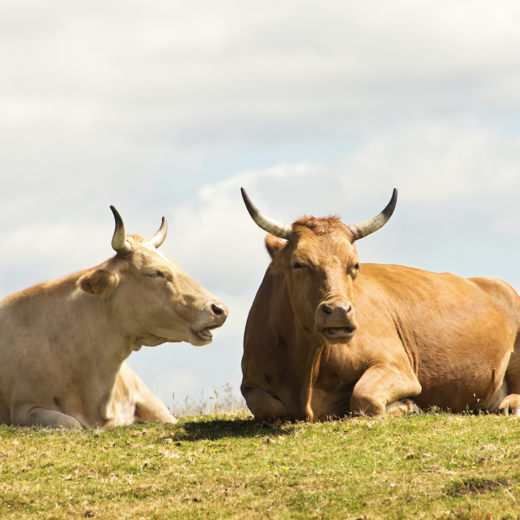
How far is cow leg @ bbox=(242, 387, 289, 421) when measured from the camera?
9688 millimetres

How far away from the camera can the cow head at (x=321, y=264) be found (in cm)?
849

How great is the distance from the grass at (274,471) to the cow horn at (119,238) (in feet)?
7.93

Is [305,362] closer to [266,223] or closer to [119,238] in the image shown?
[266,223]

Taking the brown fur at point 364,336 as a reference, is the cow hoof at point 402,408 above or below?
below

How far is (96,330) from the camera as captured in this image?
10.8 metres

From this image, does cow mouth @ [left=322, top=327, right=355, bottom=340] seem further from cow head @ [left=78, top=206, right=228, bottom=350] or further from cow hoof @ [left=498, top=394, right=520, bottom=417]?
cow hoof @ [left=498, top=394, right=520, bottom=417]

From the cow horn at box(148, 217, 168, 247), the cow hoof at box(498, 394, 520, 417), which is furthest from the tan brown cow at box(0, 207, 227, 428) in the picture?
the cow hoof at box(498, 394, 520, 417)

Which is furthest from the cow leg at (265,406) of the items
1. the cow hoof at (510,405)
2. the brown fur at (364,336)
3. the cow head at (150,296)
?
the cow hoof at (510,405)

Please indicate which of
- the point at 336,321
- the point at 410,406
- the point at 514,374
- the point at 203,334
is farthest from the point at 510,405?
the point at 203,334

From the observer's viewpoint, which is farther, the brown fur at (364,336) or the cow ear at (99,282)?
the cow ear at (99,282)

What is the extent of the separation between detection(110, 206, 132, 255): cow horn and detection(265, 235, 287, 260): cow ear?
187cm

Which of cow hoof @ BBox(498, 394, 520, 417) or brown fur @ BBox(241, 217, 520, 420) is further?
cow hoof @ BBox(498, 394, 520, 417)

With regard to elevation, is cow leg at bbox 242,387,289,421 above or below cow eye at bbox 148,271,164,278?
below

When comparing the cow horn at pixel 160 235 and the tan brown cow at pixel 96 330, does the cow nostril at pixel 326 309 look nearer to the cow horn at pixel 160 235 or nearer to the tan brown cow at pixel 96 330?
the tan brown cow at pixel 96 330
